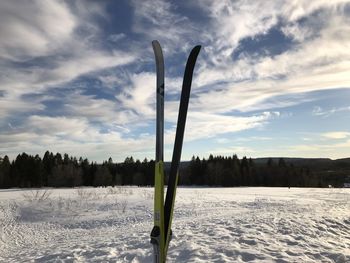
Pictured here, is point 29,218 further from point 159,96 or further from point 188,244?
point 159,96

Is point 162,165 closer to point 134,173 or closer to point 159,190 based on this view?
point 159,190

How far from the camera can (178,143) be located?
4.63 m

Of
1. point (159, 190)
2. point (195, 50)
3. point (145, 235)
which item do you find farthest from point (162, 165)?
point (145, 235)

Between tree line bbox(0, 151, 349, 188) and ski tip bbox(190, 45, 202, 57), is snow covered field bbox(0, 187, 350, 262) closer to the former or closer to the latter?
ski tip bbox(190, 45, 202, 57)

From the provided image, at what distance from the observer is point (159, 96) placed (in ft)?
14.6

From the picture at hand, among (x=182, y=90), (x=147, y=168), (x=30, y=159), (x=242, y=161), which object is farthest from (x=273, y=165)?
(x=182, y=90)

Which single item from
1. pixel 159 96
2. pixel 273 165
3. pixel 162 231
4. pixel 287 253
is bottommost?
pixel 287 253

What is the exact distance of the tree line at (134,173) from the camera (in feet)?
212

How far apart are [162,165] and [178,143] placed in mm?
476

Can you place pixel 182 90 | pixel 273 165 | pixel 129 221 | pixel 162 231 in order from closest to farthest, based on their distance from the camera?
pixel 162 231
pixel 182 90
pixel 129 221
pixel 273 165

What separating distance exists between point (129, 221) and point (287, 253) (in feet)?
19.6

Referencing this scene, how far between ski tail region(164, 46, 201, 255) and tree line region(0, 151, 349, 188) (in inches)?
2490

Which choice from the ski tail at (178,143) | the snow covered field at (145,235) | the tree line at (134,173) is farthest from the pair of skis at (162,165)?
the tree line at (134,173)

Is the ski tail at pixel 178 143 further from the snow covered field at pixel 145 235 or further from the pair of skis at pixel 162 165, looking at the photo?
the snow covered field at pixel 145 235
